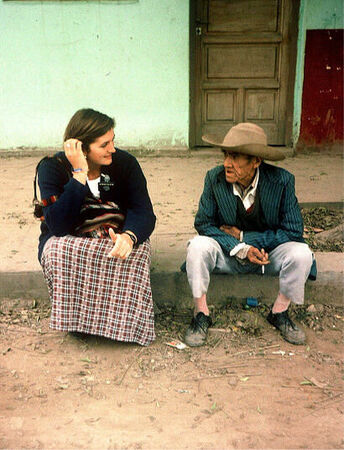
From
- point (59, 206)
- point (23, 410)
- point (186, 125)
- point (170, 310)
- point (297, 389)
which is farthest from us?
point (186, 125)

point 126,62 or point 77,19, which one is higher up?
point 77,19

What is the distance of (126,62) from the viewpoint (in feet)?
22.7

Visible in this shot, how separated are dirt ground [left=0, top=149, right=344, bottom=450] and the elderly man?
19 centimetres

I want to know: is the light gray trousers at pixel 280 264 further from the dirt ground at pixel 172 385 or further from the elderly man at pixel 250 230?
the dirt ground at pixel 172 385

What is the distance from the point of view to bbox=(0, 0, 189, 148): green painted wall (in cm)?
671

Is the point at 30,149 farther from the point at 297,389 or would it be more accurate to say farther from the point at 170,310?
the point at 297,389

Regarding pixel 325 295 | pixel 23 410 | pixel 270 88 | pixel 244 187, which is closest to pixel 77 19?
pixel 270 88

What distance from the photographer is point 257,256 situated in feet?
9.91

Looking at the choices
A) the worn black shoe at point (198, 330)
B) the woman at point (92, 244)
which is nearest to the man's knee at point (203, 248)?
the woman at point (92, 244)

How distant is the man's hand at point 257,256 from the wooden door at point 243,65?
4.61 meters

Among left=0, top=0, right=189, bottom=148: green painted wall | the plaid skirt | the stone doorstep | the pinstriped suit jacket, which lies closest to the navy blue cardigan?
the plaid skirt

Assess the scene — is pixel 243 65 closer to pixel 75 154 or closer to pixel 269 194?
pixel 269 194

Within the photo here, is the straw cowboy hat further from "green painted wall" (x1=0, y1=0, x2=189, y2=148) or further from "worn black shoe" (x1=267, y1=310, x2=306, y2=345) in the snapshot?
"green painted wall" (x1=0, y1=0, x2=189, y2=148)

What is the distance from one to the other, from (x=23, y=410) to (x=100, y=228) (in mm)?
1092
